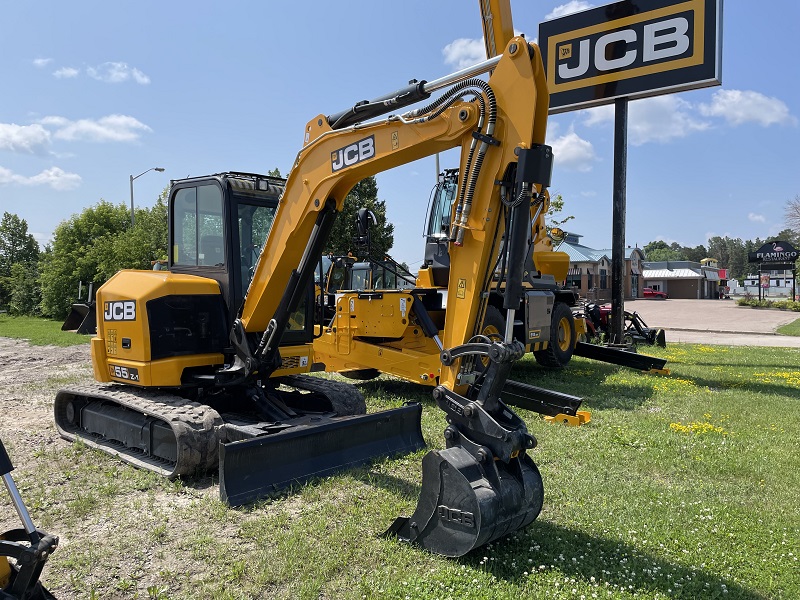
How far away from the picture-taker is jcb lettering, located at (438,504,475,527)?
3.89 meters

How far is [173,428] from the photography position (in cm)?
558

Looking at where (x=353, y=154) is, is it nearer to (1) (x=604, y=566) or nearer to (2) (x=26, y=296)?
(1) (x=604, y=566)

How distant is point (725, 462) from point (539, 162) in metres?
3.83

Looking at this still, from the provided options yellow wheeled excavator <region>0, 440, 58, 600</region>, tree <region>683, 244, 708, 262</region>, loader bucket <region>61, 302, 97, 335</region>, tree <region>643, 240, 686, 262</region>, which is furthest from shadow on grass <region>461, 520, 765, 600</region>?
tree <region>683, 244, 708, 262</region>

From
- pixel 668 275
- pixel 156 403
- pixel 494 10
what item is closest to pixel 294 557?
pixel 156 403

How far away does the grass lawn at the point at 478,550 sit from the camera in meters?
3.80

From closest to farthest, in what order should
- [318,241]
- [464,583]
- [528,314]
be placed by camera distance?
[464,583] → [318,241] → [528,314]

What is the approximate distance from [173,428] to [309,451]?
1.21 meters

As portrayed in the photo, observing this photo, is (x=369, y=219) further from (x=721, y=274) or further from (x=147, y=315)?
(x=721, y=274)

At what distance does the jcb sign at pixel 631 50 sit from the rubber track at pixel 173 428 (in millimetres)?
11807

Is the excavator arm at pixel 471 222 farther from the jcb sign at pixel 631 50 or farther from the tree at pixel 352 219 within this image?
the tree at pixel 352 219

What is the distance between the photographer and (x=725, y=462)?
6.20 m

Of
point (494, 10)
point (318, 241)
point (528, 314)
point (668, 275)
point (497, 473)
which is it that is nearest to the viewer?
point (497, 473)

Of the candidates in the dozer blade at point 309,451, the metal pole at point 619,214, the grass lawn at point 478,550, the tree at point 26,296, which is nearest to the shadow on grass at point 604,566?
the grass lawn at point 478,550
